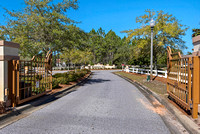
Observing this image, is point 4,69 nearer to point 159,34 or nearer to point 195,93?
point 195,93

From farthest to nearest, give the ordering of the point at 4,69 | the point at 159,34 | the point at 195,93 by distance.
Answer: the point at 159,34, the point at 4,69, the point at 195,93

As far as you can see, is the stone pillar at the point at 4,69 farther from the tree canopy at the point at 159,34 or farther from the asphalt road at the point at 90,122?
the tree canopy at the point at 159,34

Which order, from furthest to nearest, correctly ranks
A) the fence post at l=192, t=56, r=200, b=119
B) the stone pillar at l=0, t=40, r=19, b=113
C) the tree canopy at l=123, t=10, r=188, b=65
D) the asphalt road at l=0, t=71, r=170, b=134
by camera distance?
the tree canopy at l=123, t=10, r=188, b=65, the stone pillar at l=0, t=40, r=19, b=113, the fence post at l=192, t=56, r=200, b=119, the asphalt road at l=0, t=71, r=170, b=134

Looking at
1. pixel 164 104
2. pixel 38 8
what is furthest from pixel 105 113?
pixel 38 8

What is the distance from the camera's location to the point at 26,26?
11438 mm

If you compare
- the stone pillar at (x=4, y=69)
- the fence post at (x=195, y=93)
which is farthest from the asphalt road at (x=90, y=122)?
the stone pillar at (x=4, y=69)

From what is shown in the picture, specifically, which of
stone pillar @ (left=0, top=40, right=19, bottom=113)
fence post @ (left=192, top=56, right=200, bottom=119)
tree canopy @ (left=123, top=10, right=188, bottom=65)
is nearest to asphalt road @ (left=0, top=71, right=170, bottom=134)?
fence post @ (left=192, top=56, right=200, bottom=119)

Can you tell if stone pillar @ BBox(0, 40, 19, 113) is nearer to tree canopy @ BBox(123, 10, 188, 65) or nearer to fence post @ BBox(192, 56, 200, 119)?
fence post @ BBox(192, 56, 200, 119)

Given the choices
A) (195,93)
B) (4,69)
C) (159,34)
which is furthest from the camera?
(159,34)

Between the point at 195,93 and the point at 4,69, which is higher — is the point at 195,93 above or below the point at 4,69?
below

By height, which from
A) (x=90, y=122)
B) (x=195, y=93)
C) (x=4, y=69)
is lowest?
(x=90, y=122)

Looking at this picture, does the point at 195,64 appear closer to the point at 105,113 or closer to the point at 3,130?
the point at 105,113

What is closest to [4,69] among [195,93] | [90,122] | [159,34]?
[90,122]

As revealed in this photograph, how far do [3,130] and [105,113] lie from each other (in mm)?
3013
